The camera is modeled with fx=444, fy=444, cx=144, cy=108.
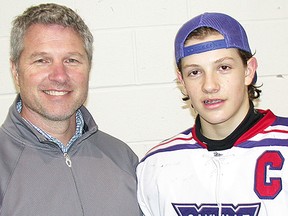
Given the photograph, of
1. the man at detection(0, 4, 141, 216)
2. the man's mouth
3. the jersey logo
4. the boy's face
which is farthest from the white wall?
the jersey logo

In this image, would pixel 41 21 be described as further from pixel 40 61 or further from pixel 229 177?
pixel 229 177

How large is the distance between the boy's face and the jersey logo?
183 mm

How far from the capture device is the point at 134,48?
6.81ft

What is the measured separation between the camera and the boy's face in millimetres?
1465


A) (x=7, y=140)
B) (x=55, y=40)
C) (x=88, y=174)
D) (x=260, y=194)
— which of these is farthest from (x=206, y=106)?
(x=7, y=140)

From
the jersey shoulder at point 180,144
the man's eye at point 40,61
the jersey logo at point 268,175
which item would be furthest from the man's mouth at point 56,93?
the jersey logo at point 268,175

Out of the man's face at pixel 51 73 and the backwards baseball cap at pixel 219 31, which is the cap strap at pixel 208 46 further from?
the man's face at pixel 51 73

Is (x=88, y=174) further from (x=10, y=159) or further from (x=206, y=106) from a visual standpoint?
(x=206, y=106)

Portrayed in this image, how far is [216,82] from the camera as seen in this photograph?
57.4 inches

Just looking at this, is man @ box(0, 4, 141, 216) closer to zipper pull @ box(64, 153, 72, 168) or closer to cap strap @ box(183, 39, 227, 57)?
zipper pull @ box(64, 153, 72, 168)

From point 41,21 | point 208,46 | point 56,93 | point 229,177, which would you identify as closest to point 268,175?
point 229,177

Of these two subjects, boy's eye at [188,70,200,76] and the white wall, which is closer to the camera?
boy's eye at [188,70,200,76]

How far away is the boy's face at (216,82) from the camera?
1465 mm

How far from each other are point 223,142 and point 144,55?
717 mm
